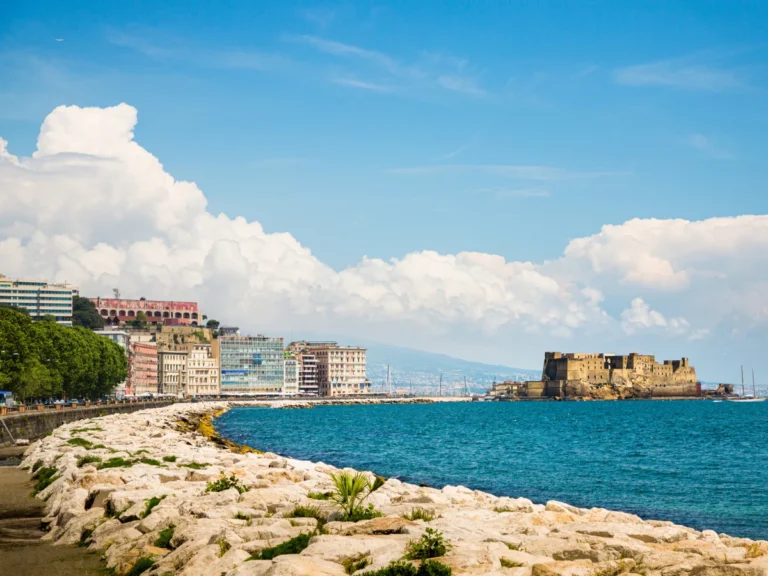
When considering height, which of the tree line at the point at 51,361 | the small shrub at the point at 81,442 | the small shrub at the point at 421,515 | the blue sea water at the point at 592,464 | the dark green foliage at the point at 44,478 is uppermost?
the tree line at the point at 51,361

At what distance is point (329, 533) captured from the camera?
1532 cm

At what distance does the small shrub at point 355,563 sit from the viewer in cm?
1291

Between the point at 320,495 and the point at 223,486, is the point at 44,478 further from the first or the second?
the point at 320,495

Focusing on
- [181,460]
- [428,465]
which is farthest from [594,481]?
[181,460]

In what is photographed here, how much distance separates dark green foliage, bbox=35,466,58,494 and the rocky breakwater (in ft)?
6.50

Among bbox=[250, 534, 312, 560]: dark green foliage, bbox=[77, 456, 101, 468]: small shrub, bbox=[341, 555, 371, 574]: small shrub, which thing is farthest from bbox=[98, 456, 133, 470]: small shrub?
bbox=[341, 555, 371, 574]: small shrub

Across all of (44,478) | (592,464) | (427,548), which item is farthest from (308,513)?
(592,464)

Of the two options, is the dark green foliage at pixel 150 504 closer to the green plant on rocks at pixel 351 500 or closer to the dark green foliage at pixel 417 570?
the green plant on rocks at pixel 351 500

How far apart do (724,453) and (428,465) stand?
770 inches

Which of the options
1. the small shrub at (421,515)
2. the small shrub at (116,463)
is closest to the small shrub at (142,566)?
the small shrub at (421,515)

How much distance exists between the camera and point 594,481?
4206 centimetres

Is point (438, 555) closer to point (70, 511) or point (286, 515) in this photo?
point (286, 515)

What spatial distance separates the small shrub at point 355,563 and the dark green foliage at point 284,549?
45.6 inches

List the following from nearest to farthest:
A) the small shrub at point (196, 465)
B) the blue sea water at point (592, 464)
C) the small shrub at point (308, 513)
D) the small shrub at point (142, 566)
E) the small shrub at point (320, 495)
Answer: the small shrub at point (142, 566)
the small shrub at point (308, 513)
the small shrub at point (320, 495)
the small shrub at point (196, 465)
the blue sea water at point (592, 464)
